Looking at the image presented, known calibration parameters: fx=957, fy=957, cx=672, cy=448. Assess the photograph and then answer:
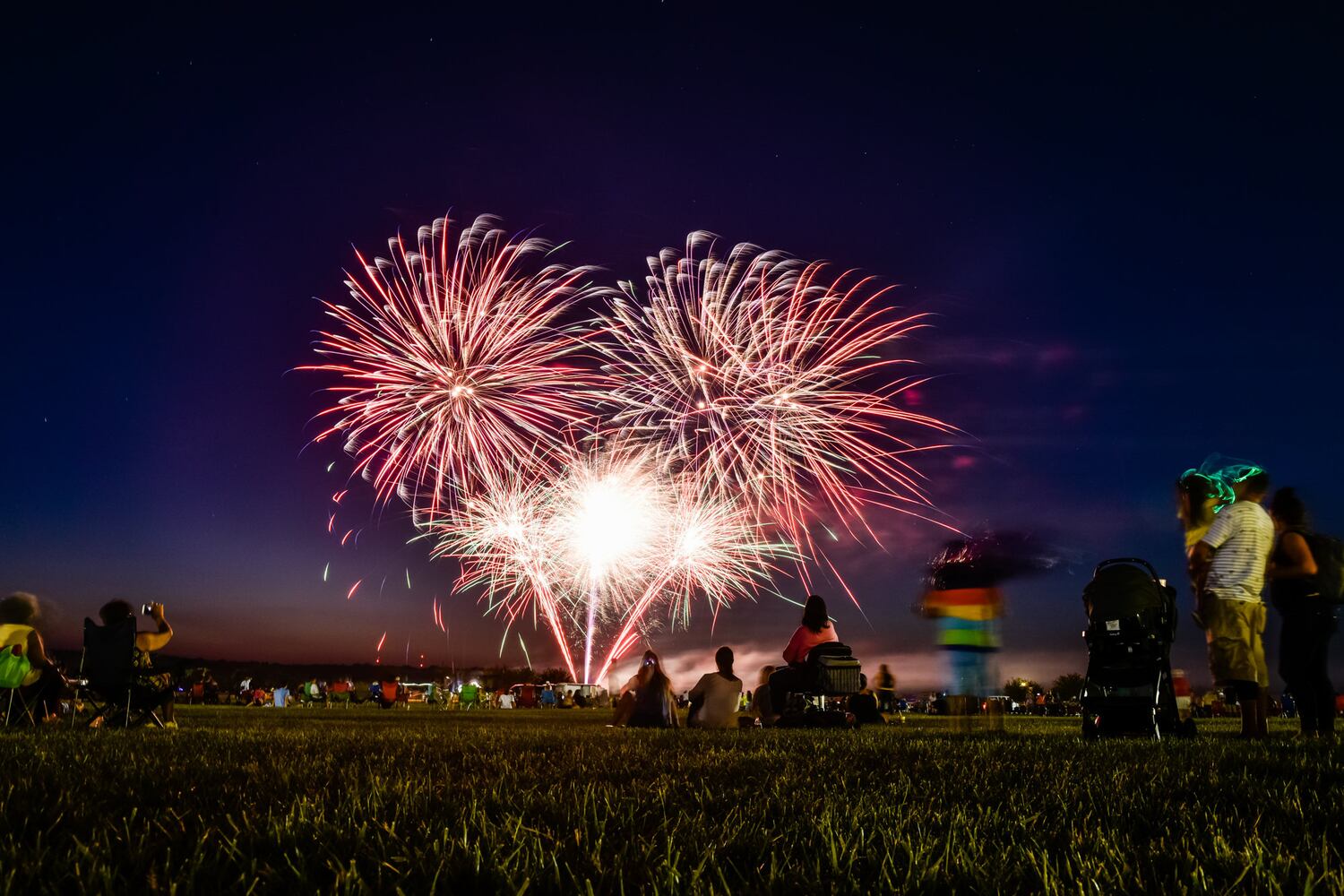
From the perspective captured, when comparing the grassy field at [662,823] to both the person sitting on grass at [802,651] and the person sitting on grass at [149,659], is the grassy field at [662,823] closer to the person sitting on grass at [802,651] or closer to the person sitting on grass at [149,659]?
the person sitting on grass at [149,659]

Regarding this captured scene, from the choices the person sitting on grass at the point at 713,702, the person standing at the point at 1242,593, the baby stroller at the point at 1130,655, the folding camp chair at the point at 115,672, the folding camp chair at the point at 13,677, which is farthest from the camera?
the person sitting on grass at the point at 713,702

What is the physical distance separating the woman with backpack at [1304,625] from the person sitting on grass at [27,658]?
13041mm

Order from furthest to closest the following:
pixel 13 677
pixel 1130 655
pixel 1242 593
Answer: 1. pixel 13 677
2. pixel 1130 655
3. pixel 1242 593

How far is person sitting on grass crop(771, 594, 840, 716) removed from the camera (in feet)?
44.1

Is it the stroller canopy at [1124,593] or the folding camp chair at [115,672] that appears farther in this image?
the folding camp chair at [115,672]

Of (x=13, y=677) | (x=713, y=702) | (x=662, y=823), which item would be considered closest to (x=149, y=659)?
(x=13, y=677)

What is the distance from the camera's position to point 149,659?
38.1 ft

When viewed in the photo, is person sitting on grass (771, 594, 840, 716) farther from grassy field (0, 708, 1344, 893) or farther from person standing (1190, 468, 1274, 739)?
grassy field (0, 708, 1344, 893)

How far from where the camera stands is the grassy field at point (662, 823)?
2.29 m

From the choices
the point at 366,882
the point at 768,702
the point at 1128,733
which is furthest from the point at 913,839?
the point at 768,702

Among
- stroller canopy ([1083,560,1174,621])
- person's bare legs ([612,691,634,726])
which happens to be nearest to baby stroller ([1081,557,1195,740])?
stroller canopy ([1083,560,1174,621])

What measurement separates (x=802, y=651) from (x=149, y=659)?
8606mm

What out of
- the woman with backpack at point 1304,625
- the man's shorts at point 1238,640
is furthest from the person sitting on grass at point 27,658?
the woman with backpack at point 1304,625

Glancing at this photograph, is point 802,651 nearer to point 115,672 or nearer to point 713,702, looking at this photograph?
point 713,702
